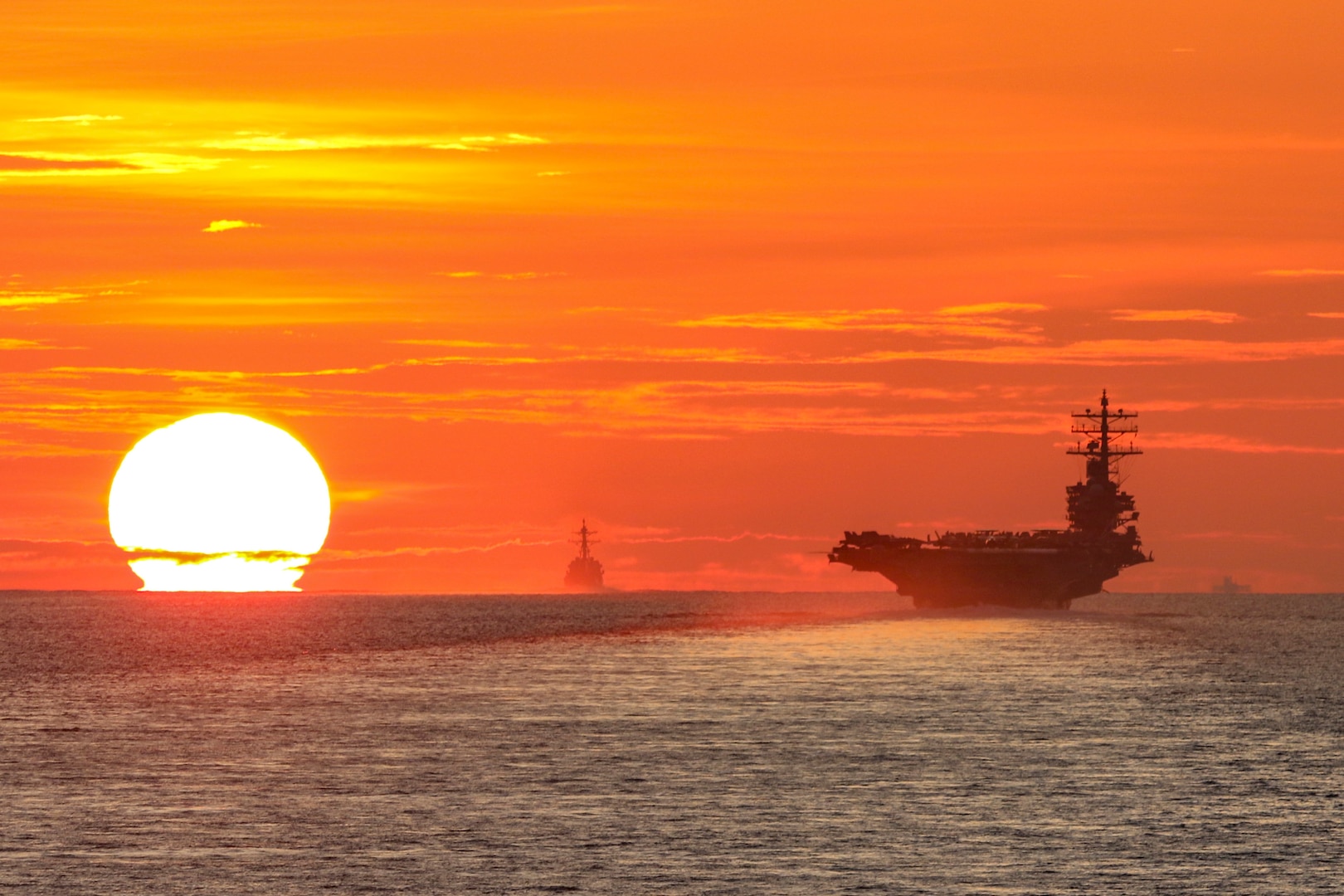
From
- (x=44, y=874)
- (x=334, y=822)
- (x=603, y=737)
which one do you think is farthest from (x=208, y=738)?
(x=44, y=874)

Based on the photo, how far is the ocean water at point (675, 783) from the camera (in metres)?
38.2

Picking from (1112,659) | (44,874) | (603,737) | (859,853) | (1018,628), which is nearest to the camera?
(44,874)

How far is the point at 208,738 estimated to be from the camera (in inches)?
2672

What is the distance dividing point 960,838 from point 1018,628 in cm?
15016

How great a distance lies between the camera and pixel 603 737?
66.5 meters

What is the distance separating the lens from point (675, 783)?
5238 cm

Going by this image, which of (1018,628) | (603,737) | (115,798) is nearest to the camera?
(115,798)

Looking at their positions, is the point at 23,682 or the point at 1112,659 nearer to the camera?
the point at 23,682

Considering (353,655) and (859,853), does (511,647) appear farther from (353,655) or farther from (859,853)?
(859,853)

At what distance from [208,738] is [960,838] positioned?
34.3 m

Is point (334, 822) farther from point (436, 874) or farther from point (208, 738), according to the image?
point (208, 738)

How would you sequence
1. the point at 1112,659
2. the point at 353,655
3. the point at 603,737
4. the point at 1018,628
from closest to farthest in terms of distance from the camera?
the point at 603,737, the point at 1112,659, the point at 353,655, the point at 1018,628

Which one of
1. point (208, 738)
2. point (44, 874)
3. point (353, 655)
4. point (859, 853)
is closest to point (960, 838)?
point (859, 853)

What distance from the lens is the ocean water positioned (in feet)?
125
